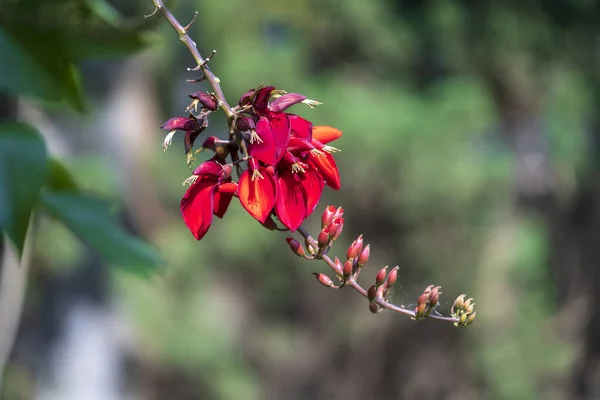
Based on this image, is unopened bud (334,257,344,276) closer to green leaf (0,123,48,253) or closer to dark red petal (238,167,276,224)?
dark red petal (238,167,276,224)

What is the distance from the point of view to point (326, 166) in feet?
2.06

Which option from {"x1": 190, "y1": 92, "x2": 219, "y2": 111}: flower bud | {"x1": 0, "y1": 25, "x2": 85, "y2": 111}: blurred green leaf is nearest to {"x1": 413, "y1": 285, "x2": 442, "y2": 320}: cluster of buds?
{"x1": 190, "y1": 92, "x2": 219, "y2": 111}: flower bud

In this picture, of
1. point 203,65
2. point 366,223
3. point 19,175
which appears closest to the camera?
point 203,65

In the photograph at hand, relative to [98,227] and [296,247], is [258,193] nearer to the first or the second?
[296,247]

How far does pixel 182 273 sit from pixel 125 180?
76 centimetres

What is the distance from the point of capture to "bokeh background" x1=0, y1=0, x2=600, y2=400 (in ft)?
13.4

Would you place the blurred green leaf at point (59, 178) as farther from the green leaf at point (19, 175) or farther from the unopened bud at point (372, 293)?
the unopened bud at point (372, 293)

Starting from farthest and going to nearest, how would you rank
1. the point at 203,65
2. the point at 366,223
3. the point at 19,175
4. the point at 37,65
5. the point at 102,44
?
1. the point at 366,223
2. the point at 102,44
3. the point at 37,65
4. the point at 19,175
5. the point at 203,65

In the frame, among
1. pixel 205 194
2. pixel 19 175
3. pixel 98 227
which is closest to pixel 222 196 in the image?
pixel 205 194

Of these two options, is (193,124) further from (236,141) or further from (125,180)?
(125,180)

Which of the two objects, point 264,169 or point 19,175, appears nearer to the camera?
point 264,169

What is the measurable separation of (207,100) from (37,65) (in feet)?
1.68

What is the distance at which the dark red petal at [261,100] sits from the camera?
0.61m

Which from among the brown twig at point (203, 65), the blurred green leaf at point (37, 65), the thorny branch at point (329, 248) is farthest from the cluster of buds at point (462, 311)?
the blurred green leaf at point (37, 65)
